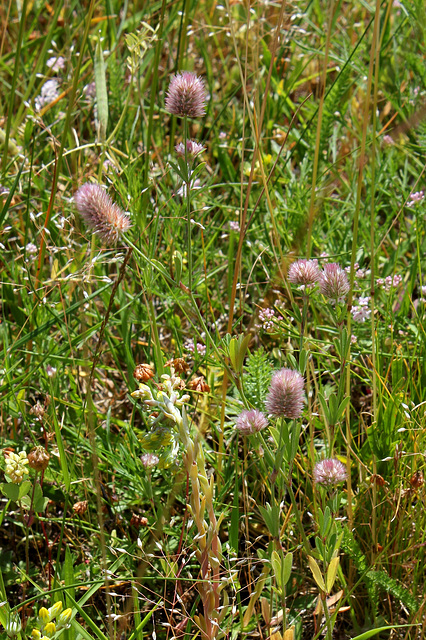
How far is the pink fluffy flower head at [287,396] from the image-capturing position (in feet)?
3.59

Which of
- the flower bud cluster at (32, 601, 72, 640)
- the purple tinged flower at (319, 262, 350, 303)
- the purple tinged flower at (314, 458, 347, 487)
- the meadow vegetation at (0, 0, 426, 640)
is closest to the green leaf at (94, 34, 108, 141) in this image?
the meadow vegetation at (0, 0, 426, 640)

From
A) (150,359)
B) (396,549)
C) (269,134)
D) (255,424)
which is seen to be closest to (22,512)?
(150,359)

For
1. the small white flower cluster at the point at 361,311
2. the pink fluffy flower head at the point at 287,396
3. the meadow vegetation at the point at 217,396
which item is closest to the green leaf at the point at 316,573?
the meadow vegetation at the point at 217,396

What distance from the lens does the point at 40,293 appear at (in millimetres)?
1754

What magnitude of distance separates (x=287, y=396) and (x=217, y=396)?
53 cm

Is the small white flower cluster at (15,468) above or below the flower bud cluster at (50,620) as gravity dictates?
above

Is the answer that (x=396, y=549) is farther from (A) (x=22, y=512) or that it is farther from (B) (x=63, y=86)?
(B) (x=63, y=86)

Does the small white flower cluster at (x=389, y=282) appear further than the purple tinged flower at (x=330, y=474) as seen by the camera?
Yes

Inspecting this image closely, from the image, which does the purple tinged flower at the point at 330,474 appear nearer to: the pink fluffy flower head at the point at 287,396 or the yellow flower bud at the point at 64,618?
the pink fluffy flower head at the point at 287,396

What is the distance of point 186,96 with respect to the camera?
3.83 feet

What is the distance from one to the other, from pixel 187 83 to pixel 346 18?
6.66ft

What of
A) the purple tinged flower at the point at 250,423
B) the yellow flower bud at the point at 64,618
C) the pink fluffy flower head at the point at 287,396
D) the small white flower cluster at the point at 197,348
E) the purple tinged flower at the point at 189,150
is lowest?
the yellow flower bud at the point at 64,618

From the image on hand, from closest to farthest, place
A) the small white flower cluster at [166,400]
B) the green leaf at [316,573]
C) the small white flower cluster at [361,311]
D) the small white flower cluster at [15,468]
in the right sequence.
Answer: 1. the small white flower cluster at [166,400]
2. the green leaf at [316,573]
3. the small white flower cluster at [15,468]
4. the small white flower cluster at [361,311]

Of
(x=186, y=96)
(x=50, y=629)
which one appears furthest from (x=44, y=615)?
(x=186, y=96)
